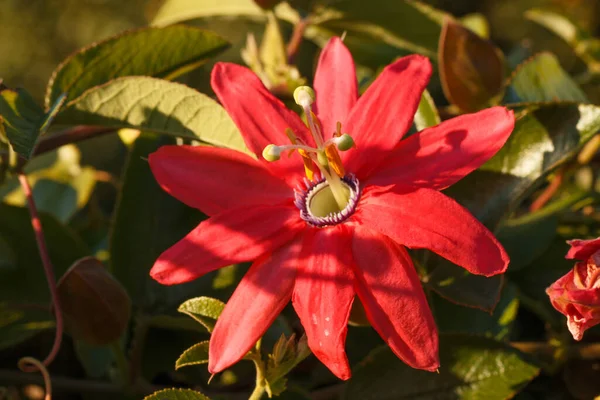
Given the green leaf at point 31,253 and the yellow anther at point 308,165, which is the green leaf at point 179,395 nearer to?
the yellow anther at point 308,165

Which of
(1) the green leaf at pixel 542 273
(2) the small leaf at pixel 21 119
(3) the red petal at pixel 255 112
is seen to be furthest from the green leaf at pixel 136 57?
(1) the green leaf at pixel 542 273

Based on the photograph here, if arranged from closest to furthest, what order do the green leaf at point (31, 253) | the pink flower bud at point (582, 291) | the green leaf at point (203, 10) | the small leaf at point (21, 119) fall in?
the pink flower bud at point (582, 291) < the small leaf at point (21, 119) < the green leaf at point (31, 253) < the green leaf at point (203, 10)

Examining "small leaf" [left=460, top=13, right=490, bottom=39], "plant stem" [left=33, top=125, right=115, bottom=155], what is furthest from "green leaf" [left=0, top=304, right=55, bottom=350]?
"small leaf" [left=460, top=13, right=490, bottom=39]

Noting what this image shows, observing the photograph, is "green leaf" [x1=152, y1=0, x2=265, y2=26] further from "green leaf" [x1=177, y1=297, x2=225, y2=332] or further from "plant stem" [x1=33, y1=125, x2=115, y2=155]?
"green leaf" [x1=177, y1=297, x2=225, y2=332]

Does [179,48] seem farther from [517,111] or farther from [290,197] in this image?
[517,111]

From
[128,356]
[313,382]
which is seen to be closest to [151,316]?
[128,356]

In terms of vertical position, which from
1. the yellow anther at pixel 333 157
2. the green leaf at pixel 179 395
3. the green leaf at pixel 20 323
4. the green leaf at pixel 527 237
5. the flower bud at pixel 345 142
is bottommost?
the green leaf at pixel 527 237
